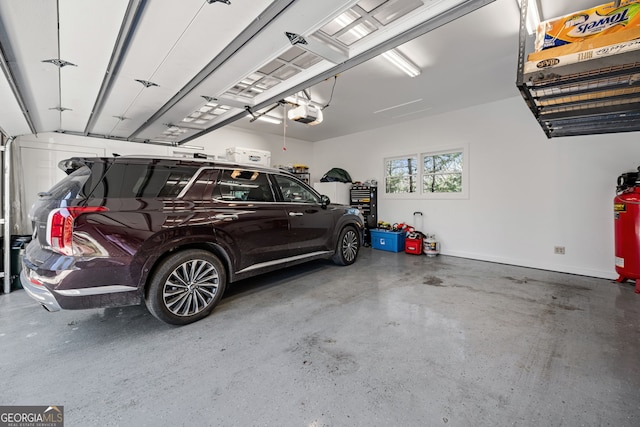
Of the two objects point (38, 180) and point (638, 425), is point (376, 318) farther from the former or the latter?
→ point (38, 180)

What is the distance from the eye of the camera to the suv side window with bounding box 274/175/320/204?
3.34 meters

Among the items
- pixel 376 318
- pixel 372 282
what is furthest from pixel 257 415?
pixel 372 282

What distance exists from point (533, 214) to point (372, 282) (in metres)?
3.16

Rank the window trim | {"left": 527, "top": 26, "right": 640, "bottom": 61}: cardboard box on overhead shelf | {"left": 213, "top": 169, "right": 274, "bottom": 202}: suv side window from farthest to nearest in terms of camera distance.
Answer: the window trim < {"left": 213, "top": 169, "right": 274, "bottom": 202}: suv side window < {"left": 527, "top": 26, "right": 640, "bottom": 61}: cardboard box on overhead shelf

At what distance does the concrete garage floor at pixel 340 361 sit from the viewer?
4.61 ft

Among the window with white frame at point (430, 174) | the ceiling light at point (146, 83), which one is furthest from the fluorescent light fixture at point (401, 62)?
the ceiling light at point (146, 83)

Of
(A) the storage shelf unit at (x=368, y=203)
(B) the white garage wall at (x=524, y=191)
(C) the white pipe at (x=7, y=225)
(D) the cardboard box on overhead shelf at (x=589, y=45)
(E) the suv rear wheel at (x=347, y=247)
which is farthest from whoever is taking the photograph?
(A) the storage shelf unit at (x=368, y=203)

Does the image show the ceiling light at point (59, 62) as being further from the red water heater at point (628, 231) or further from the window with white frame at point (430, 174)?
the red water heater at point (628, 231)

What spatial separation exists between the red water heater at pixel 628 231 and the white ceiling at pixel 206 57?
2.12m

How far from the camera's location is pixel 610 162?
3715 mm

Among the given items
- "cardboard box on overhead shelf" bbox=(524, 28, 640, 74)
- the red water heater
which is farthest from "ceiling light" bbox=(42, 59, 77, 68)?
the red water heater

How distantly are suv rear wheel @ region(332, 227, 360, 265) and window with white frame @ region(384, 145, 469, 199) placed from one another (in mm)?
2257

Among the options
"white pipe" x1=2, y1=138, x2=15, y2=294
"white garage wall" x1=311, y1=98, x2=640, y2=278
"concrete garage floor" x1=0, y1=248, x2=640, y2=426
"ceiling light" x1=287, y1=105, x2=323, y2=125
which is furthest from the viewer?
"white garage wall" x1=311, y1=98, x2=640, y2=278

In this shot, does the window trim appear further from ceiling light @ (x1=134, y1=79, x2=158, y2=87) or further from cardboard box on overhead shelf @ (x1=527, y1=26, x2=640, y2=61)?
ceiling light @ (x1=134, y1=79, x2=158, y2=87)
